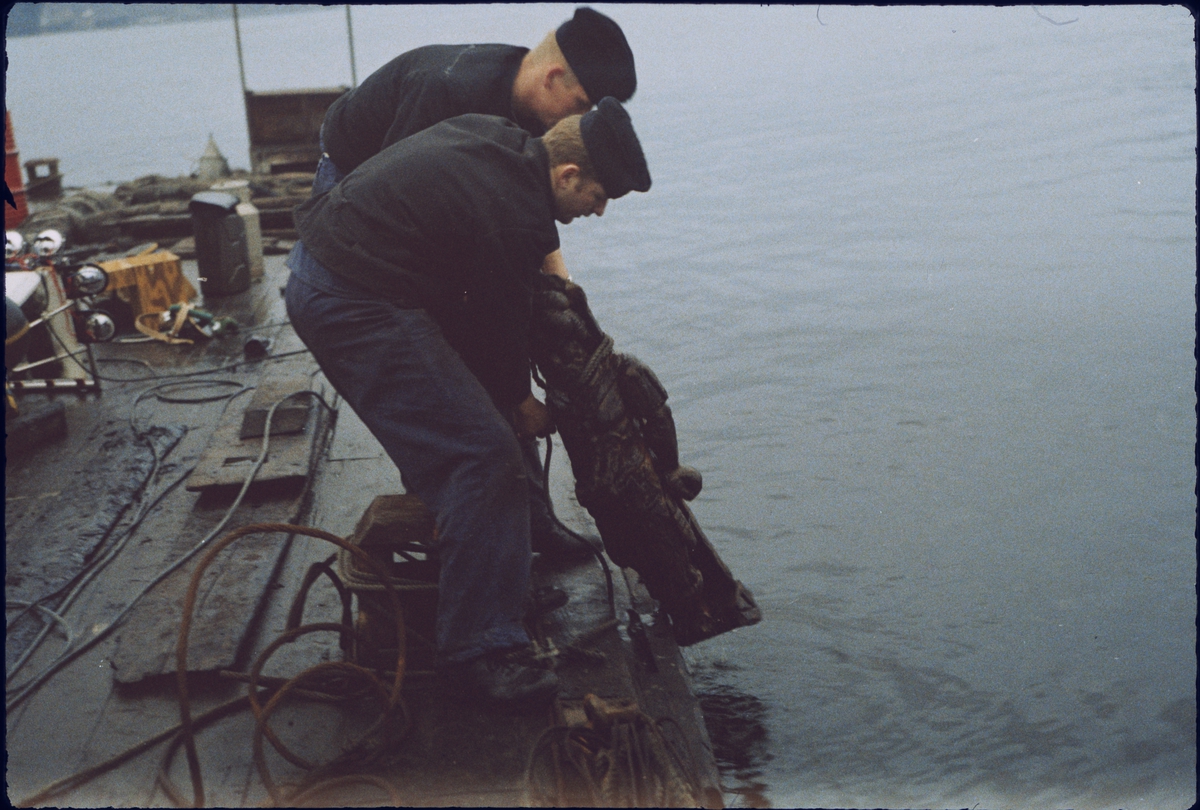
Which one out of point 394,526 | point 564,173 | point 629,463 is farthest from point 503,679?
point 564,173

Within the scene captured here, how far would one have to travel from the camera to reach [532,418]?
385cm

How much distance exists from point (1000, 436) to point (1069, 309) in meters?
3.57

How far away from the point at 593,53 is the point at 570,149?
0.97 m

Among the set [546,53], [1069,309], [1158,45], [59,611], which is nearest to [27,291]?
[59,611]

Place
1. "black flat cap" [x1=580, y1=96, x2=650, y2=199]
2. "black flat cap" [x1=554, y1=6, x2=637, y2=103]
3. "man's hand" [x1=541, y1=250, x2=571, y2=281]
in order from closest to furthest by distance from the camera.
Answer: "black flat cap" [x1=580, y1=96, x2=650, y2=199] < "black flat cap" [x1=554, y1=6, x2=637, y2=103] < "man's hand" [x1=541, y1=250, x2=571, y2=281]

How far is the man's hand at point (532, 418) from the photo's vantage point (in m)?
3.81

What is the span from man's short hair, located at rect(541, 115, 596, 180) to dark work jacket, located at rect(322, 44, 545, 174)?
0.89m

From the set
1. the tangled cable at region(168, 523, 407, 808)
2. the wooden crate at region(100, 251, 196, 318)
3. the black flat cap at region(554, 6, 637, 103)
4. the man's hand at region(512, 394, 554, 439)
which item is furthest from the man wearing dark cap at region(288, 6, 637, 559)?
the wooden crate at region(100, 251, 196, 318)

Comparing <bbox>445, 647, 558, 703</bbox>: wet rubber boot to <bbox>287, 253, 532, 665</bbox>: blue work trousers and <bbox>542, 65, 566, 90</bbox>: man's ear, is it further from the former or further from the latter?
<bbox>542, 65, 566, 90</bbox>: man's ear

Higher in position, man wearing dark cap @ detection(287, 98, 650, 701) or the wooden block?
man wearing dark cap @ detection(287, 98, 650, 701)

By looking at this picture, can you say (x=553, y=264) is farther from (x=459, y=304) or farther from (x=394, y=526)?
(x=394, y=526)

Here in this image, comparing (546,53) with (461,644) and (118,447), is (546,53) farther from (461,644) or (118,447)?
(118,447)

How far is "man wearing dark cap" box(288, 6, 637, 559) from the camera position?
13.6 ft

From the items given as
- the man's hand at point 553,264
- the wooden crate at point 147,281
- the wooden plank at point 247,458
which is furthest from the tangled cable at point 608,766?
the wooden crate at point 147,281
